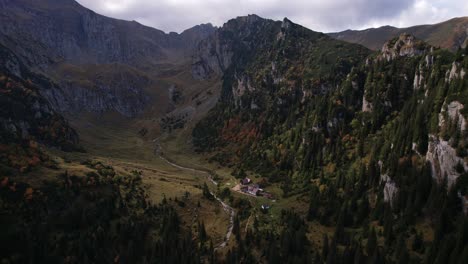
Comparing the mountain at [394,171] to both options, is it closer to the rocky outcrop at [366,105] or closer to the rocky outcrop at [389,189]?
the rocky outcrop at [389,189]

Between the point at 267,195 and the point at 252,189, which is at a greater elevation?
the point at 252,189

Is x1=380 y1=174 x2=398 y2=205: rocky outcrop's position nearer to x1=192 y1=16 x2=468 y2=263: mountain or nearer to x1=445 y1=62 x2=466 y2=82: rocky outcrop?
x1=192 y1=16 x2=468 y2=263: mountain

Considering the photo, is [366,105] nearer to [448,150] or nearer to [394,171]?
[394,171]

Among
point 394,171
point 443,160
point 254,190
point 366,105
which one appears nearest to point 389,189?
point 394,171

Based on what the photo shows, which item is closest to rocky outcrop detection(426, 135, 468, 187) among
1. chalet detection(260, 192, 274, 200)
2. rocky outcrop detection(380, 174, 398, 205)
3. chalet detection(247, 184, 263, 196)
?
rocky outcrop detection(380, 174, 398, 205)

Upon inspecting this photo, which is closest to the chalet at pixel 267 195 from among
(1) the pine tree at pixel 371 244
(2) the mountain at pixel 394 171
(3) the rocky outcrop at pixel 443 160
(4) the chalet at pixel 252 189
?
(4) the chalet at pixel 252 189

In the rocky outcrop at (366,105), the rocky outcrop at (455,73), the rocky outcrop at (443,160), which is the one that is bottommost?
the rocky outcrop at (443,160)

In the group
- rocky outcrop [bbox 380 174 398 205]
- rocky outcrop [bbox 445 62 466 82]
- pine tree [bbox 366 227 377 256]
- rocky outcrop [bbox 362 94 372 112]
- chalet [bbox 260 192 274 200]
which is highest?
rocky outcrop [bbox 445 62 466 82]

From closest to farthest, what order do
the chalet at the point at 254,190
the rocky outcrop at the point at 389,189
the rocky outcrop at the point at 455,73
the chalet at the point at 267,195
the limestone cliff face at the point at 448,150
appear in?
the limestone cliff face at the point at 448,150 → the rocky outcrop at the point at 455,73 → the rocky outcrop at the point at 389,189 → the chalet at the point at 267,195 → the chalet at the point at 254,190

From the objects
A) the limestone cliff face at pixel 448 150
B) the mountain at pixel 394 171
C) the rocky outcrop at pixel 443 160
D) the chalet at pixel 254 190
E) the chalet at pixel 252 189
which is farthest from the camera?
the chalet at pixel 252 189

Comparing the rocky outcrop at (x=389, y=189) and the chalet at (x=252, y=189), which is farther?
the chalet at (x=252, y=189)

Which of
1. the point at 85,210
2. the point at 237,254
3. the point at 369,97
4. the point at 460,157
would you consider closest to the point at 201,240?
the point at 237,254

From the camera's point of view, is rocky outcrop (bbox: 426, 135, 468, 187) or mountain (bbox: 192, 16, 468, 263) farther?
rocky outcrop (bbox: 426, 135, 468, 187)
